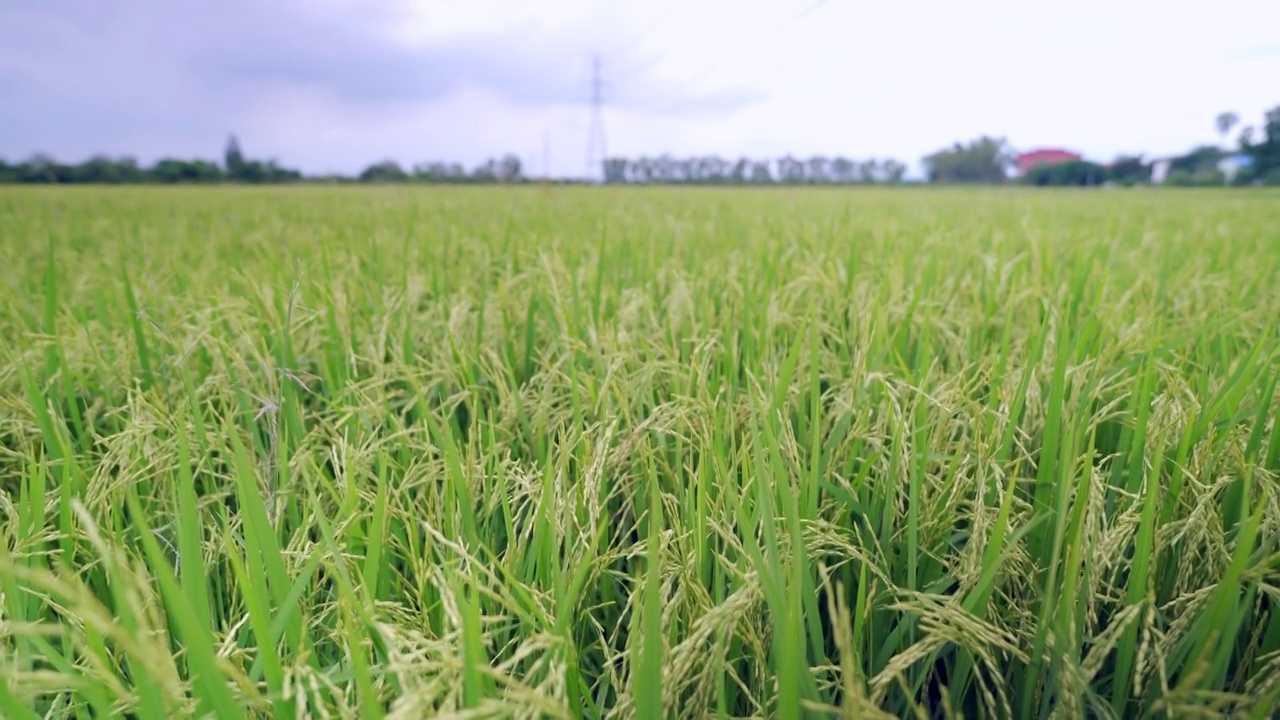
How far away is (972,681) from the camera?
2.37ft

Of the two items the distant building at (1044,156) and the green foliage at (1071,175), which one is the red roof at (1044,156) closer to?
the distant building at (1044,156)

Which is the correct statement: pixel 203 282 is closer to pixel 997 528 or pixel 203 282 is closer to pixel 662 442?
pixel 662 442

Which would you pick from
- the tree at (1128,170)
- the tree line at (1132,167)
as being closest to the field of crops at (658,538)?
the tree line at (1132,167)

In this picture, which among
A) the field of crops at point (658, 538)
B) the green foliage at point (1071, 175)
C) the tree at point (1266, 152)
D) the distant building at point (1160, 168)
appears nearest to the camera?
the field of crops at point (658, 538)

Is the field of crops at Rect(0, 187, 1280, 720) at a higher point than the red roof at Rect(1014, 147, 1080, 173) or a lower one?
lower

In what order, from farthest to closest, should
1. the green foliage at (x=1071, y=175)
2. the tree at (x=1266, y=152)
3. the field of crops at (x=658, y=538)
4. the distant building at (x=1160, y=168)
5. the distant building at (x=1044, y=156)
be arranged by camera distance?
the distant building at (x=1044, y=156)
the green foliage at (x=1071, y=175)
the distant building at (x=1160, y=168)
the tree at (x=1266, y=152)
the field of crops at (x=658, y=538)

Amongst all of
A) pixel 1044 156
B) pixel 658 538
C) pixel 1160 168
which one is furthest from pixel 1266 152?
pixel 658 538

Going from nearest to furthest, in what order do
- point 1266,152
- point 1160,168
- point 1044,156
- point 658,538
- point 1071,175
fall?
point 658,538, point 1266,152, point 1160,168, point 1071,175, point 1044,156

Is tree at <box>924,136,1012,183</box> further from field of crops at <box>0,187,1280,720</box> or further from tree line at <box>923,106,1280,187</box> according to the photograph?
field of crops at <box>0,187,1280,720</box>

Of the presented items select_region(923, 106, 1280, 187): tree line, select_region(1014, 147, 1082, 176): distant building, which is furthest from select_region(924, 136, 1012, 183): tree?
select_region(1014, 147, 1082, 176): distant building

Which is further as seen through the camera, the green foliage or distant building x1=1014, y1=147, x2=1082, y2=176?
distant building x1=1014, y1=147, x2=1082, y2=176

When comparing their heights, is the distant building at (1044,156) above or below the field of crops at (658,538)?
above

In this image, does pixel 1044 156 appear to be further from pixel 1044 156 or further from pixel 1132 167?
pixel 1132 167

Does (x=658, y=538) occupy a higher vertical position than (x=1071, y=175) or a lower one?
lower
